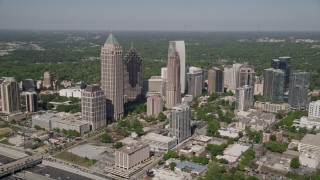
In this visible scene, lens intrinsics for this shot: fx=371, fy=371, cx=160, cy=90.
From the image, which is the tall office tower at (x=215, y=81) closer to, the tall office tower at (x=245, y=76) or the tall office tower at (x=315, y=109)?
the tall office tower at (x=245, y=76)

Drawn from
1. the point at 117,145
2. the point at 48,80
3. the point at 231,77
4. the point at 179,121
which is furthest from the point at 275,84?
the point at 48,80

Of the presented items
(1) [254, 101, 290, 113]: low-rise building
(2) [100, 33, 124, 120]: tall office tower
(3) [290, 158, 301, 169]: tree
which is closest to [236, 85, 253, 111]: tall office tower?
(1) [254, 101, 290, 113]: low-rise building

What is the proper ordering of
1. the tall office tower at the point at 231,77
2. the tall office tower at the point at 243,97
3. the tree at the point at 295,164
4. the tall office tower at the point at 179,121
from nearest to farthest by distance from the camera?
the tree at the point at 295,164
the tall office tower at the point at 179,121
the tall office tower at the point at 243,97
the tall office tower at the point at 231,77

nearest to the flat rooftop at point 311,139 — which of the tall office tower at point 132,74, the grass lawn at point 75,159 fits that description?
the grass lawn at point 75,159

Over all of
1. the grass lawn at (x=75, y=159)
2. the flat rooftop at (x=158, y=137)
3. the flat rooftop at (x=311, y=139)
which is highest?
the flat rooftop at (x=311, y=139)

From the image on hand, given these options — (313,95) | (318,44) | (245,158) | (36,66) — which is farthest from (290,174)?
(318,44)

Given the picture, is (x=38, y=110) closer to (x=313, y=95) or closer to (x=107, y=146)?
(x=107, y=146)
